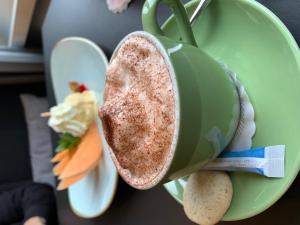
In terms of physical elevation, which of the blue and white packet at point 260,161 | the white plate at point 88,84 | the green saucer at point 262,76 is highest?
the green saucer at point 262,76

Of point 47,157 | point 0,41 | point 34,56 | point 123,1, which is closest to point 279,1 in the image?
point 123,1

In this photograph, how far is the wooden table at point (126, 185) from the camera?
1.00 ft

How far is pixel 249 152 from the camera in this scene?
0.29 metres

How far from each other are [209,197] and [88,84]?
0.42 meters

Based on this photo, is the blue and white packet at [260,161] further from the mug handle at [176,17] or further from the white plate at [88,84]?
the white plate at [88,84]

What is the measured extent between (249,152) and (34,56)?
1393mm

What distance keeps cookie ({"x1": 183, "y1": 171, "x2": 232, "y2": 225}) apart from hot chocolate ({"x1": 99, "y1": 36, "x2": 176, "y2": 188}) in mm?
59

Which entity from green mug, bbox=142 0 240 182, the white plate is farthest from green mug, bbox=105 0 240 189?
the white plate

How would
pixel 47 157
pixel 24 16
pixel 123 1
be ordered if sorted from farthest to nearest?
pixel 47 157 → pixel 24 16 → pixel 123 1

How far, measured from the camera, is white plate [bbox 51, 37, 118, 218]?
602mm

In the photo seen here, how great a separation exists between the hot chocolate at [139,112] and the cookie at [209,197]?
2.3 inches

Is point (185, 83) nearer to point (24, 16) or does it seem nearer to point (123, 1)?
point (123, 1)

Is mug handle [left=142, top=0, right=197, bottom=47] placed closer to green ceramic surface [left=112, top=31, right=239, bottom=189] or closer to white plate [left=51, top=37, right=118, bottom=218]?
green ceramic surface [left=112, top=31, right=239, bottom=189]

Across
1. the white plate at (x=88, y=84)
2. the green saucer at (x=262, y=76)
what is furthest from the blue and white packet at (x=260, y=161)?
the white plate at (x=88, y=84)
